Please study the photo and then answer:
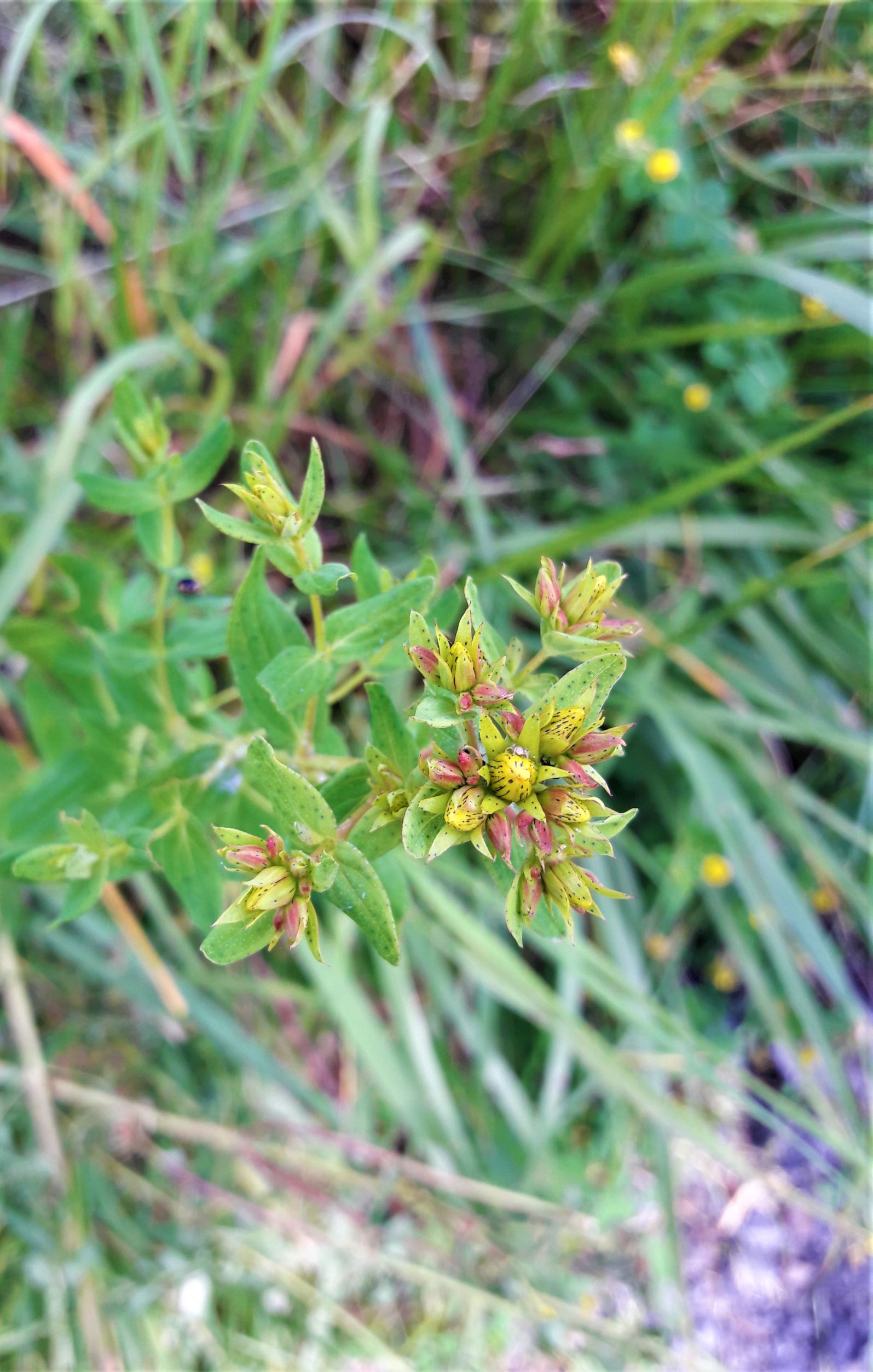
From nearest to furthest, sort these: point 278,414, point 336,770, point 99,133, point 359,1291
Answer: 1. point 336,770
2. point 278,414
3. point 99,133
4. point 359,1291

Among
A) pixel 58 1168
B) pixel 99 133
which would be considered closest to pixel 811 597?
pixel 99 133

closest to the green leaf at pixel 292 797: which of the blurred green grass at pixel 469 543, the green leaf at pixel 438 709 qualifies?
the green leaf at pixel 438 709

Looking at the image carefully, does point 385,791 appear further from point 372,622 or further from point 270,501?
point 270,501

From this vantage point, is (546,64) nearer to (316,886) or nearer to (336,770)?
(336,770)

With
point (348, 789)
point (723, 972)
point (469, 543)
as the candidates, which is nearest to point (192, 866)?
point (348, 789)

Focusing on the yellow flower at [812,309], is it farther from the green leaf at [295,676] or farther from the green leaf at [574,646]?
the green leaf at [295,676]

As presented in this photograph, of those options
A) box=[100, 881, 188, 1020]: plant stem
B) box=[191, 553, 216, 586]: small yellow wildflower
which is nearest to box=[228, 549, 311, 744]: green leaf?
box=[191, 553, 216, 586]: small yellow wildflower

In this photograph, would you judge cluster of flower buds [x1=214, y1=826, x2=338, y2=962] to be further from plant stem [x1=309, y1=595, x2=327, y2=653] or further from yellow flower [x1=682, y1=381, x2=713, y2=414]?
yellow flower [x1=682, y1=381, x2=713, y2=414]
